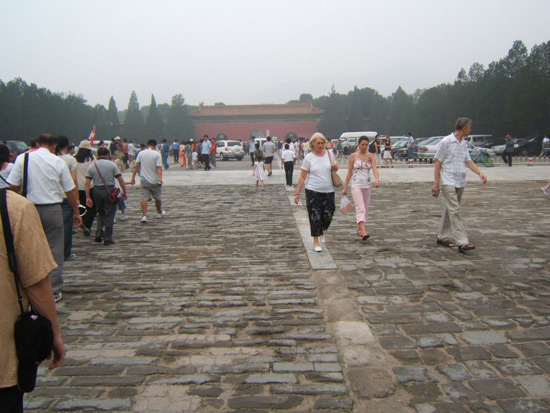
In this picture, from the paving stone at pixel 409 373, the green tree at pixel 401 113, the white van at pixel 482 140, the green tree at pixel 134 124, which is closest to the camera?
the paving stone at pixel 409 373

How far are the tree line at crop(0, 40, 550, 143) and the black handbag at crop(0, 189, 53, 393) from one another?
1355 inches

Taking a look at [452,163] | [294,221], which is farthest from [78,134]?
[452,163]

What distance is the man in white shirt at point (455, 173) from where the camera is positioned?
6.00 meters

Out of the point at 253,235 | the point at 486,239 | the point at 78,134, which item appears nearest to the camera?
the point at 486,239

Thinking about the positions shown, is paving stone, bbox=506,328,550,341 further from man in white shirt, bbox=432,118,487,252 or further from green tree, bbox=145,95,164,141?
green tree, bbox=145,95,164,141

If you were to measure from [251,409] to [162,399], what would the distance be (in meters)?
0.55

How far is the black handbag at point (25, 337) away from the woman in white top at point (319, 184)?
14.4 ft

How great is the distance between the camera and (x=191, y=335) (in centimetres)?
375

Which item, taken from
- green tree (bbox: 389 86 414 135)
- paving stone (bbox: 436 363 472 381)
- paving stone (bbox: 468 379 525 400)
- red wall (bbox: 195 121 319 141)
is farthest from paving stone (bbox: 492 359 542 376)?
red wall (bbox: 195 121 319 141)

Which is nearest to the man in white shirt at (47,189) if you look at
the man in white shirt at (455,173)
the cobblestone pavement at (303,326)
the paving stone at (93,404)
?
the cobblestone pavement at (303,326)

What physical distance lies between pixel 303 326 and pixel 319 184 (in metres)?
2.57

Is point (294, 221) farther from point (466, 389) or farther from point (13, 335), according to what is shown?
point (13, 335)

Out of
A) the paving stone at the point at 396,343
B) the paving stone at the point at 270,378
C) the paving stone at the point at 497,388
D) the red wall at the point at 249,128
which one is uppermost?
the red wall at the point at 249,128

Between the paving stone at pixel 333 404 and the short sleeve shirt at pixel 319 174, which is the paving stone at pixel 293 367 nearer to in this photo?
the paving stone at pixel 333 404
